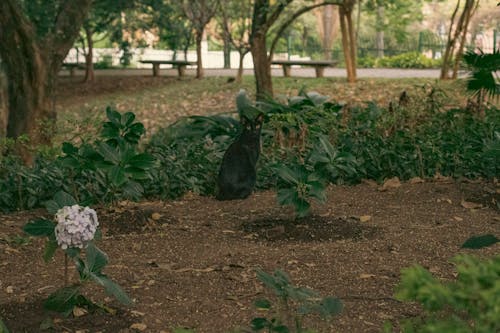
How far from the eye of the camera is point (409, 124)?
8391mm

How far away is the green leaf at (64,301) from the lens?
3912 millimetres

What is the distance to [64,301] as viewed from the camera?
12.8 feet

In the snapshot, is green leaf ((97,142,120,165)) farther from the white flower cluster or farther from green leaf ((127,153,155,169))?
the white flower cluster

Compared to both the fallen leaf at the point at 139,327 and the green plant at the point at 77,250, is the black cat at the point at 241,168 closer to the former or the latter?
the green plant at the point at 77,250

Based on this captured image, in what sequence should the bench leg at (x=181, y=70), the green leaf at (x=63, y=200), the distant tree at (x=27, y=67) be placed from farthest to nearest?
the bench leg at (x=181, y=70) < the distant tree at (x=27, y=67) < the green leaf at (x=63, y=200)

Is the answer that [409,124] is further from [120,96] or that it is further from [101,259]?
[120,96]

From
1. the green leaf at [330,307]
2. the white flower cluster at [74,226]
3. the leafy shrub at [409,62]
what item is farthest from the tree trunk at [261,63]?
the leafy shrub at [409,62]

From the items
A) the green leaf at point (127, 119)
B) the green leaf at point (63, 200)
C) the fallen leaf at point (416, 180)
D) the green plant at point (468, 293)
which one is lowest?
the fallen leaf at point (416, 180)

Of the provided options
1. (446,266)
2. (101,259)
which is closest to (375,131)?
(446,266)

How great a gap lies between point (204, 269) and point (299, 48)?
120 ft

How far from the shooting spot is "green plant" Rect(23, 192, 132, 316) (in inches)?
146

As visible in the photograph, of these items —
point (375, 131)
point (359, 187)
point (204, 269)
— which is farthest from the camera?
point (375, 131)

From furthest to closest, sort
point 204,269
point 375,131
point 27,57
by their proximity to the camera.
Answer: point 27,57, point 375,131, point 204,269

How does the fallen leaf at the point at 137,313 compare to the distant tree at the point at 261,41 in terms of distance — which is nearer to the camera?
the fallen leaf at the point at 137,313
